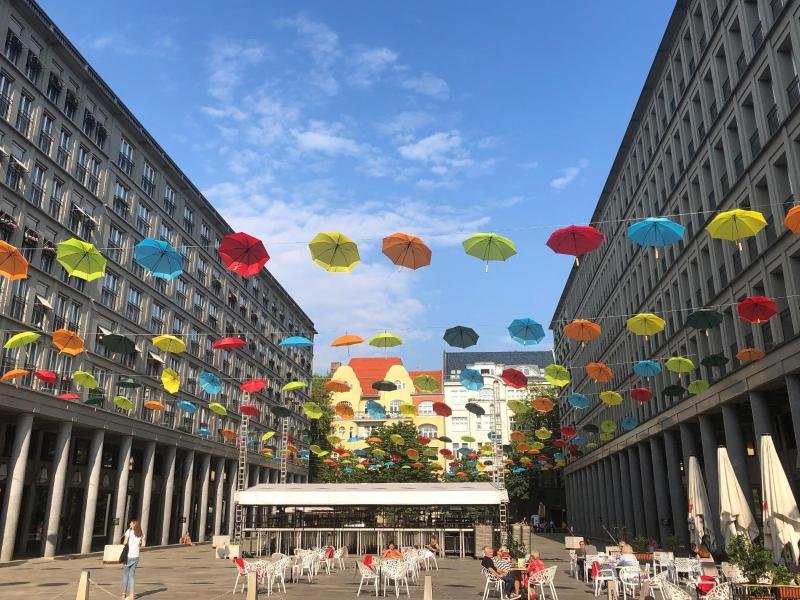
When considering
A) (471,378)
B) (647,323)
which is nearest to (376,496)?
(471,378)

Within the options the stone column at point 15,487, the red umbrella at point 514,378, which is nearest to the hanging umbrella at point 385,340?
the red umbrella at point 514,378

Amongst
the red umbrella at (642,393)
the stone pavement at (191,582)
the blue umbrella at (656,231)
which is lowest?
the stone pavement at (191,582)

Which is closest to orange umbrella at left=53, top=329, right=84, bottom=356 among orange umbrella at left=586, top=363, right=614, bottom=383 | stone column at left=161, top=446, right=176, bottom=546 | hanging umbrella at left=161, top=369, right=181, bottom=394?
hanging umbrella at left=161, top=369, right=181, bottom=394

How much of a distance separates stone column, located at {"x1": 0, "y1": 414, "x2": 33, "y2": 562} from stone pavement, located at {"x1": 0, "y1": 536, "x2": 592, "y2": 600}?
1.08 metres

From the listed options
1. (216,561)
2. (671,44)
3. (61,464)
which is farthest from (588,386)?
(61,464)

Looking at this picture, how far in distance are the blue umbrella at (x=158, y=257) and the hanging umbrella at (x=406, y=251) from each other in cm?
602

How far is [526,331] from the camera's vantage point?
Result: 83.5 ft

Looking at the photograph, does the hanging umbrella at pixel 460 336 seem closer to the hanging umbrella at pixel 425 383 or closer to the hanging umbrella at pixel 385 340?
the hanging umbrella at pixel 385 340

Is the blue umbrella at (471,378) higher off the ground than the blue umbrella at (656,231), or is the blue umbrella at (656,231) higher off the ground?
the blue umbrella at (656,231)

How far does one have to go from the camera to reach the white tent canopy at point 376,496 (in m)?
32.2

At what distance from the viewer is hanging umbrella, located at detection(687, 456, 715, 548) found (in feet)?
74.3

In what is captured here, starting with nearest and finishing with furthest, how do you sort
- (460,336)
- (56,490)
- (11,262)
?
(11,262) < (460,336) < (56,490)

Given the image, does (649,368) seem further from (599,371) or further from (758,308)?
(758,308)

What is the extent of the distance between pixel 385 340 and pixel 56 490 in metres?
19.6
